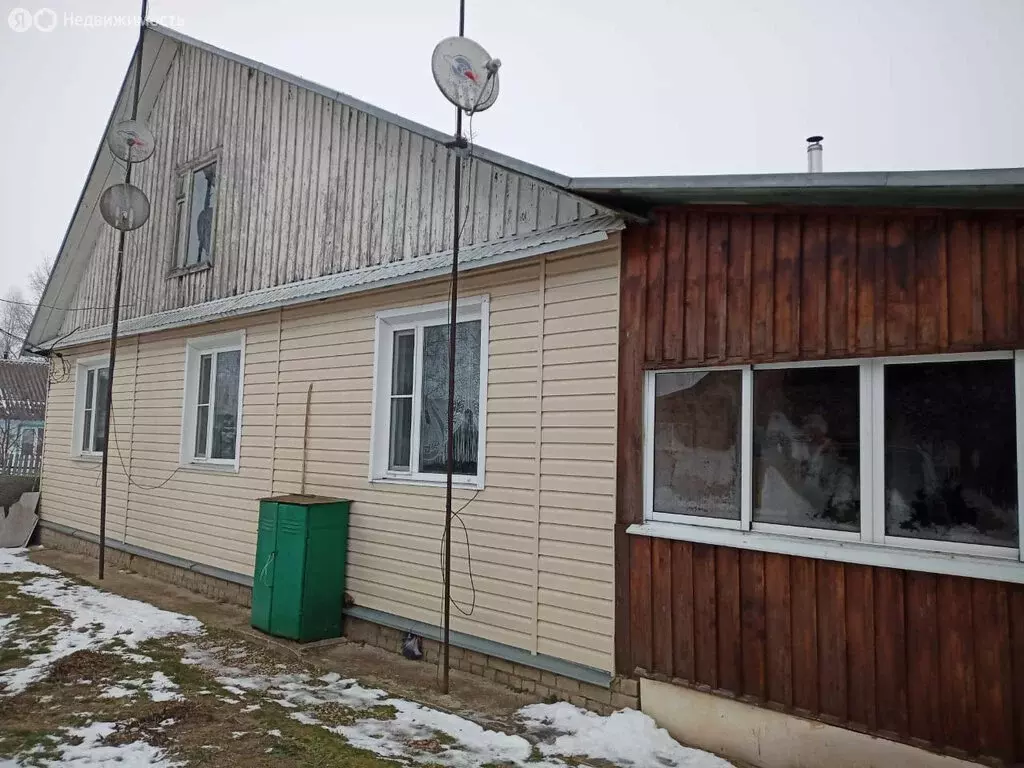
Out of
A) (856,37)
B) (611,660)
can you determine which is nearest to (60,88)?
(611,660)

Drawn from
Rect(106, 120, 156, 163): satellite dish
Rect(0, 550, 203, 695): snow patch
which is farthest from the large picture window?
Rect(106, 120, 156, 163): satellite dish

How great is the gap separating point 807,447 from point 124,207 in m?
8.95

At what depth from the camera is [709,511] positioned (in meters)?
4.46

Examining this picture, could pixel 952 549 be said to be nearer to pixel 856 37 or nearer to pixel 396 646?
pixel 396 646

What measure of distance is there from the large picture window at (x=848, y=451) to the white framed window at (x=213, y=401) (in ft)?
18.9

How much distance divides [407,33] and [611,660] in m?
44.1

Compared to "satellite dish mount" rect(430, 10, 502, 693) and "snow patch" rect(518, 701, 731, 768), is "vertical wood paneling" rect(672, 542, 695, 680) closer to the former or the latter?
"snow patch" rect(518, 701, 731, 768)

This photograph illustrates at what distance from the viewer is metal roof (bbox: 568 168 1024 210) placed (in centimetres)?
327

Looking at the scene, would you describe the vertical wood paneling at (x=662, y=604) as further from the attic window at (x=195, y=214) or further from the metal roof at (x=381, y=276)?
the attic window at (x=195, y=214)

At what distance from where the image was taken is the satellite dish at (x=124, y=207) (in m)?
9.36

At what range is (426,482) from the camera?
6.26 meters

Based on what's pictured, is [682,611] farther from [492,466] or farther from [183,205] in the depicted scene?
[183,205]

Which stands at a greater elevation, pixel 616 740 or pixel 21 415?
pixel 21 415

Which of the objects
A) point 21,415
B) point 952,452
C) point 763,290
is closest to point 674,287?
point 763,290
